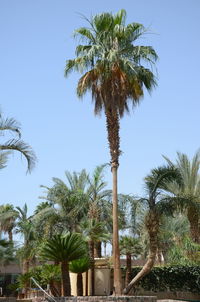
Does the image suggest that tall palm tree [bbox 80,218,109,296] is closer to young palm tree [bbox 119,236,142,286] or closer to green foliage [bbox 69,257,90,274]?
young palm tree [bbox 119,236,142,286]

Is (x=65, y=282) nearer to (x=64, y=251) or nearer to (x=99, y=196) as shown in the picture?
(x=64, y=251)

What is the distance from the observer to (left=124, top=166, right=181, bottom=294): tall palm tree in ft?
77.7

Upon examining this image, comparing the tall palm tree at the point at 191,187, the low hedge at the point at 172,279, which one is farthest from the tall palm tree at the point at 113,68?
the low hedge at the point at 172,279

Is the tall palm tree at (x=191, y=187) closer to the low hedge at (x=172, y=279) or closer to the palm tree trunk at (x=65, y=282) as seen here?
the low hedge at (x=172, y=279)

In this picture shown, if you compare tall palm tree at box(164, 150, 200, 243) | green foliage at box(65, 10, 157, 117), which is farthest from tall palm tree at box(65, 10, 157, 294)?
tall palm tree at box(164, 150, 200, 243)

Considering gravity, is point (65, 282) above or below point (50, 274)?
below

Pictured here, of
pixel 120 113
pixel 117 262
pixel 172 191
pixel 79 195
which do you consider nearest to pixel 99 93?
pixel 120 113

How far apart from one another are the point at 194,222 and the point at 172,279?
13.9 feet

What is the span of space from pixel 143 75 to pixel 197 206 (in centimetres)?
811

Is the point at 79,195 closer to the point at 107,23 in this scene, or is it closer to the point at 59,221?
the point at 59,221

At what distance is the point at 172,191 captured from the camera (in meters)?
27.0

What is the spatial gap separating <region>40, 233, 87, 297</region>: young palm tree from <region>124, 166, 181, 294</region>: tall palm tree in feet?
15.3

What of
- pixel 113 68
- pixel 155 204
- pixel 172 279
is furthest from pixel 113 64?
pixel 172 279

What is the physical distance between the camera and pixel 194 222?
28.5m
